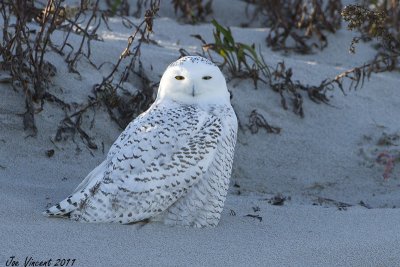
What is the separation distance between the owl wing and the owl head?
23 centimetres

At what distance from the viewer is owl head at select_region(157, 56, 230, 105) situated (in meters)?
4.72

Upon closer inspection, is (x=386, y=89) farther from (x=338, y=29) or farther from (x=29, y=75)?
(x=29, y=75)

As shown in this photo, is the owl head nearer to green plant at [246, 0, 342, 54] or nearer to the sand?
the sand

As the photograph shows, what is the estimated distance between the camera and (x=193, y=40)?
8.02 meters

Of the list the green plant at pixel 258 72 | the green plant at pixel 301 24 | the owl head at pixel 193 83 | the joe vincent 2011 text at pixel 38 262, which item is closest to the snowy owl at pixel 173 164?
the owl head at pixel 193 83

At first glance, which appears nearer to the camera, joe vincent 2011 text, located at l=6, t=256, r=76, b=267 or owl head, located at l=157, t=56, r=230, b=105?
joe vincent 2011 text, located at l=6, t=256, r=76, b=267

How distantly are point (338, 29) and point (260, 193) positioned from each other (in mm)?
3141

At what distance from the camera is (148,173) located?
4.43m

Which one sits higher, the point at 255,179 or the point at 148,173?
the point at 148,173

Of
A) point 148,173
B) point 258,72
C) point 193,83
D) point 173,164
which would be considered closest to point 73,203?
point 148,173

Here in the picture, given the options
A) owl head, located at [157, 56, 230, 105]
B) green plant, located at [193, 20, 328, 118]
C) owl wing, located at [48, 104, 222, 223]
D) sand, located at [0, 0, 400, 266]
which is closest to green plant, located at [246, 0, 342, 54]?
sand, located at [0, 0, 400, 266]

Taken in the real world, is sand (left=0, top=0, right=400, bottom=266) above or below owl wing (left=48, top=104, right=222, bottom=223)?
below

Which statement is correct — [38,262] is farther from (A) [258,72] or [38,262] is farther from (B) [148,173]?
(A) [258,72]

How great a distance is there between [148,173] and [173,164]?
137 mm
